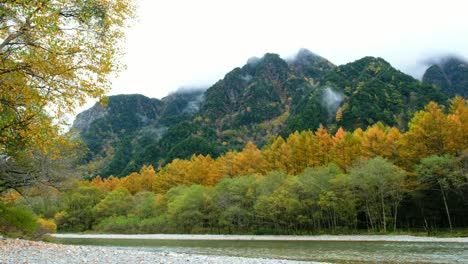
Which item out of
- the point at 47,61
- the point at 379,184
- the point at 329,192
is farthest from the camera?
the point at 329,192

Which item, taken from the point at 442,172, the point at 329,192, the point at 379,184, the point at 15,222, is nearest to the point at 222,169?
the point at 329,192

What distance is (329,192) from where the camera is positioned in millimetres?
50594

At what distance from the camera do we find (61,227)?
9156 cm

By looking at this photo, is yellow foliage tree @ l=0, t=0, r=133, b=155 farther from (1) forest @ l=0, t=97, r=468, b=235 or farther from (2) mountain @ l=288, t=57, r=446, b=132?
(2) mountain @ l=288, t=57, r=446, b=132

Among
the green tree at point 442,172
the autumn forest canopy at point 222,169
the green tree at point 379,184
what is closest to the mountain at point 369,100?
the autumn forest canopy at point 222,169

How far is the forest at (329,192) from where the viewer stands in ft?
147

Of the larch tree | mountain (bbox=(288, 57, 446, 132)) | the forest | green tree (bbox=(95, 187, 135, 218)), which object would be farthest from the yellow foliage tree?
mountain (bbox=(288, 57, 446, 132))

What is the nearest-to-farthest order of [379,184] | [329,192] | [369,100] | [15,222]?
[15,222] < [379,184] < [329,192] < [369,100]

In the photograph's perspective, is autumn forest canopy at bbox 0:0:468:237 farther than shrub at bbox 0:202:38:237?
No

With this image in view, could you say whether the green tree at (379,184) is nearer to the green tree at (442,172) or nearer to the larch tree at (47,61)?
the green tree at (442,172)

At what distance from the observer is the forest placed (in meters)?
44.8

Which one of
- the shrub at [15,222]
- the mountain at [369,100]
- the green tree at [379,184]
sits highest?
the mountain at [369,100]

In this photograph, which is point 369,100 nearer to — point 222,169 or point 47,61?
point 222,169

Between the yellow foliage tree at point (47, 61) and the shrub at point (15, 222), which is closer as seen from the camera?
the yellow foliage tree at point (47, 61)
